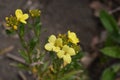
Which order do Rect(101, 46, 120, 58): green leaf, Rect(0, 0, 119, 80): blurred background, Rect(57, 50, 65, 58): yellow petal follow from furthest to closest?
Rect(0, 0, 119, 80): blurred background → Rect(101, 46, 120, 58): green leaf → Rect(57, 50, 65, 58): yellow petal

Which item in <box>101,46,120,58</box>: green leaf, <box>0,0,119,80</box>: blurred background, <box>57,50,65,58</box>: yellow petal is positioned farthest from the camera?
<box>0,0,119,80</box>: blurred background

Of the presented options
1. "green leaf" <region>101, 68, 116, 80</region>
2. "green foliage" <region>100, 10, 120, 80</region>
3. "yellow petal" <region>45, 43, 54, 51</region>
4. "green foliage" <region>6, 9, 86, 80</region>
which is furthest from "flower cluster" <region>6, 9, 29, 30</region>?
"green leaf" <region>101, 68, 116, 80</region>

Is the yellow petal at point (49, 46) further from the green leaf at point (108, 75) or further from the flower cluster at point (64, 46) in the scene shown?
the green leaf at point (108, 75)

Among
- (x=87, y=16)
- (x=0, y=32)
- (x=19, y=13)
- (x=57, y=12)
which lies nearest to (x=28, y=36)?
(x=0, y=32)

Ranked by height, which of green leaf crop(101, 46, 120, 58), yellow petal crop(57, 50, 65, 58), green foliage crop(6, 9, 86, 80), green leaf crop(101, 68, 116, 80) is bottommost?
yellow petal crop(57, 50, 65, 58)

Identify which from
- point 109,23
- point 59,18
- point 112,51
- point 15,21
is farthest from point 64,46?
point 59,18

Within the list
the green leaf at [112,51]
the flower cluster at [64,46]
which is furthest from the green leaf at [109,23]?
the flower cluster at [64,46]

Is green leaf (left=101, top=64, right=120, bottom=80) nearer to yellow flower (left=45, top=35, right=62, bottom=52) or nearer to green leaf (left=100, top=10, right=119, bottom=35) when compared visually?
green leaf (left=100, top=10, right=119, bottom=35)

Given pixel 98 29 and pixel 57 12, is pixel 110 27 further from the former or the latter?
pixel 57 12
